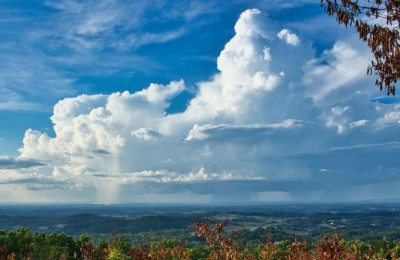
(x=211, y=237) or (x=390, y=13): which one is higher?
(x=390, y=13)

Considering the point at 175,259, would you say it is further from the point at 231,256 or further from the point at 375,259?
the point at 375,259

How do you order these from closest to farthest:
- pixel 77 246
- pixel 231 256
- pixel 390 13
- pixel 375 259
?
pixel 231 256 → pixel 375 259 → pixel 390 13 → pixel 77 246

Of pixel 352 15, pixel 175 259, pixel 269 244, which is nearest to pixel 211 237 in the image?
pixel 269 244

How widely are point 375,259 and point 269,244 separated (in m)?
2.69

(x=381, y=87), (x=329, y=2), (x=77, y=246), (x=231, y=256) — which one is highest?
(x=329, y=2)

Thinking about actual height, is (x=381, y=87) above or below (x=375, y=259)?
above

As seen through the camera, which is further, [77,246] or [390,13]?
[77,246]

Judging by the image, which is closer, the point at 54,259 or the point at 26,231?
the point at 54,259

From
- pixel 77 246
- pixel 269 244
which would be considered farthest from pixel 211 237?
pixel 77 246

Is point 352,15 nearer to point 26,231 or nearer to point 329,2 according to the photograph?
point 329,2

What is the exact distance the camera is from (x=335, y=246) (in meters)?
9.60

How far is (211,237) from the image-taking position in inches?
429

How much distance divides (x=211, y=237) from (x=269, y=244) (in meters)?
2.38

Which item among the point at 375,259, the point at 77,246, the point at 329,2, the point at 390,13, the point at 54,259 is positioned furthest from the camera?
the point at 77,246
